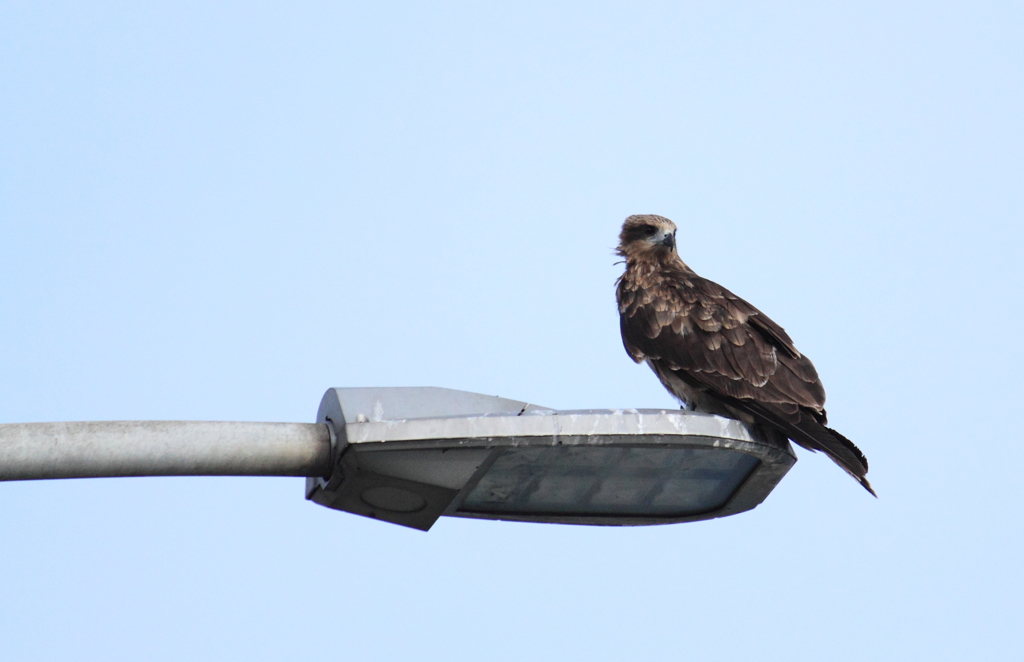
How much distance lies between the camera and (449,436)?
4.79 metres

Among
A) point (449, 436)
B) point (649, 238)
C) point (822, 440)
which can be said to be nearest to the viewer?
point (449, 436)

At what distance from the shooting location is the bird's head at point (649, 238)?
9.87 metres

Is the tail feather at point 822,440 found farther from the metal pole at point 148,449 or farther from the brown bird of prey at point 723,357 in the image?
the metal pole at point 148,449

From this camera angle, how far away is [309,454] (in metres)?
4.68

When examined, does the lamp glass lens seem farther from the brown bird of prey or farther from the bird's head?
the bird's head

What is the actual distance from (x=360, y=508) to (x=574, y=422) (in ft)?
3.13

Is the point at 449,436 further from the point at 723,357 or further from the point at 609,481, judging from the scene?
the point at 723,357

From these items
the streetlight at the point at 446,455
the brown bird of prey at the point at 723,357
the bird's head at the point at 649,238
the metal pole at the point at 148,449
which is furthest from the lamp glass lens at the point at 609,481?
the bird's head at the point at 649,238

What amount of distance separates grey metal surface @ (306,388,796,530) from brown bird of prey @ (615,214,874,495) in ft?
6.69

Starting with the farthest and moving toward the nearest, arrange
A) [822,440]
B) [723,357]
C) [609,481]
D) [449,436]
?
1. [723,357]
2. [822,440]
3. [609,481]
4. [449,436]

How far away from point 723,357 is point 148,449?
4.60m

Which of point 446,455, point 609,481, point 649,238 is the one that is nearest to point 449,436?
point 446,455

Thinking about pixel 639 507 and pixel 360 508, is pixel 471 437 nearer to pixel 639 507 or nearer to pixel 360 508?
pixel 360 508

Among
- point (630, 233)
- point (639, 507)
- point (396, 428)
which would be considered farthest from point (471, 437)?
point (630, 233)
